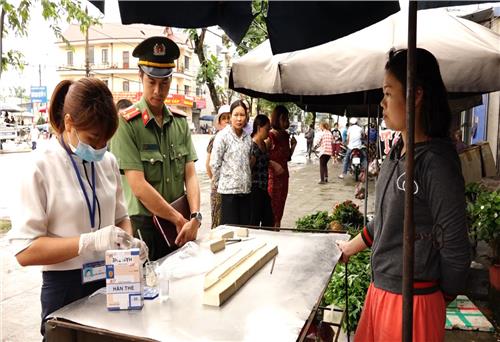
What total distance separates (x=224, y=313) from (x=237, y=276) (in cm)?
26

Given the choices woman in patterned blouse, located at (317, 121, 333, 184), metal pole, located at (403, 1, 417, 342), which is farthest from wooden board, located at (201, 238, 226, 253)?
woman in patterned blouse, located at (317, 121, 333, 184)

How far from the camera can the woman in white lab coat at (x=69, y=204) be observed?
1582 millimetres

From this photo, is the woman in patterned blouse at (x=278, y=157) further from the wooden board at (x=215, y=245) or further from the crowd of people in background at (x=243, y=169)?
the wooden board at (x=215, y=245)

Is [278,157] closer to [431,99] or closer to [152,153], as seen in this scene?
[152,153]

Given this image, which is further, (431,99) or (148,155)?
(148,155)

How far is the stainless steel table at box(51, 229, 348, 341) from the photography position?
1378mm

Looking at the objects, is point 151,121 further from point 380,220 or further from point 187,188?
point 380,220

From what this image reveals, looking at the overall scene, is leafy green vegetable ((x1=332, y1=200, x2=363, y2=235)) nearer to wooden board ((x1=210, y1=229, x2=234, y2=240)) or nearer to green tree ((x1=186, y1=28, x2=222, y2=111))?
wooden board ((x1=210, y1=229, x2=234, y2=240))

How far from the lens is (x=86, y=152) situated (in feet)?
5.65

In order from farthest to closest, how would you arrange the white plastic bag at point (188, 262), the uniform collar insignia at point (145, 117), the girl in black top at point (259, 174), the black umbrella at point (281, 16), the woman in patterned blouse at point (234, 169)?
the girl in black top at point (259, 174) → the woman in patterned blouse at point (234, 169) → the uniform collar insignia at point (145, 117) → the white plastic bag at point (188, 262) → the black umbrella at point (281, 16)

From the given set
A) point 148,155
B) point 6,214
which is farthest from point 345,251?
point 6,214

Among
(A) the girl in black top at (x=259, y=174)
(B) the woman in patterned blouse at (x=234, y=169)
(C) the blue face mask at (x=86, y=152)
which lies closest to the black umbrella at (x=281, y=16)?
(C) the blue face mask at (x=86, y=152)

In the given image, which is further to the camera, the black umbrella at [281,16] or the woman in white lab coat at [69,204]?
the black umbrella at [281,16]

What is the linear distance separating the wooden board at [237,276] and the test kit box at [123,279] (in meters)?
0.25
